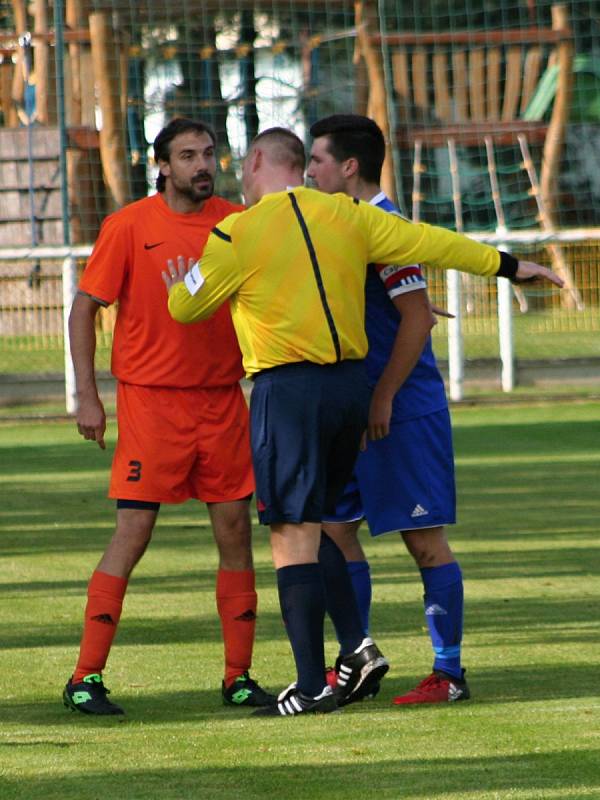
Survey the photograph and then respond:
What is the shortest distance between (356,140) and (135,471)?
1245 mm

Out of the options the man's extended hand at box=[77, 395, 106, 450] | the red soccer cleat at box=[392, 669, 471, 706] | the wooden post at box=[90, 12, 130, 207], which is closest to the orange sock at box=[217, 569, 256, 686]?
the red soccer cleat at box=[392, 669, 471, 706]

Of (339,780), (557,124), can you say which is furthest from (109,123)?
(339,780)

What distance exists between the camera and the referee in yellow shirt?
5.71 metres

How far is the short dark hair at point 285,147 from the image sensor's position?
5.82 metres

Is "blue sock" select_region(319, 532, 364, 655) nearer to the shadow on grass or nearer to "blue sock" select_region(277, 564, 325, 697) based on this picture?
"blue sock" select_region(277, 564, 325, 697)

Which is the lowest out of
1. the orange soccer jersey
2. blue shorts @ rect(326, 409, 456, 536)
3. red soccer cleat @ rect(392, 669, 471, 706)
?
red soccer cleat @ rect(392, 669, 471, 706)

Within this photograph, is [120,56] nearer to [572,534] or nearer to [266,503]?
[572,534]

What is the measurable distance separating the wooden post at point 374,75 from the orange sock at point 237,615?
768 inches

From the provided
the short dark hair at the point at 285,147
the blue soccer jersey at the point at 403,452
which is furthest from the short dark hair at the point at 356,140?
the short dark hair at the point at 285,147

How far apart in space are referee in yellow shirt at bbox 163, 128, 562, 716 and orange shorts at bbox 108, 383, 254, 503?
418mm

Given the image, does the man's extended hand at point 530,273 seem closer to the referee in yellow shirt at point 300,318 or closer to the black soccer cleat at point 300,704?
the referee in yellow shirt at point 300,318

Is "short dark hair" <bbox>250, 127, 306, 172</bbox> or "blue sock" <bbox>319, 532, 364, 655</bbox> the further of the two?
"blue sock" <bbox>319, 532, 364, 655</bbox>

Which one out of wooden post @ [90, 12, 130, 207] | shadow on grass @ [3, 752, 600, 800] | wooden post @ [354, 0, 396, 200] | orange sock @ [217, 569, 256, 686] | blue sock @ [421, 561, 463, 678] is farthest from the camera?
wooden post @ [354, 0, 396, 200]

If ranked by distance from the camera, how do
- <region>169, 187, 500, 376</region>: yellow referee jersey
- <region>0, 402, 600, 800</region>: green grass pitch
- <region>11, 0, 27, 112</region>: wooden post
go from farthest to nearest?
<region>11, 0, 27, 112</region>: wooden post < <region>169, 187, 500, 376</region>: yellow referee jersey < <region>0, 402, 600, 800</region>: green grass pitch
